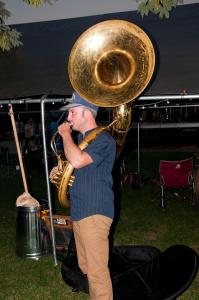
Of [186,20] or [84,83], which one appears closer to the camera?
[84,83]

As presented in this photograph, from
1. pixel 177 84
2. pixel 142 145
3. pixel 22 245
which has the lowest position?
pixel 142 145

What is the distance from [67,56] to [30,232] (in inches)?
114

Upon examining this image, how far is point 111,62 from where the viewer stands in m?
3.87

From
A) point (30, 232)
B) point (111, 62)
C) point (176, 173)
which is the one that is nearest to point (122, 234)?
point (30, 232)

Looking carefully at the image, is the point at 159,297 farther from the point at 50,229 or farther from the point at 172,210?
the point at 172,210

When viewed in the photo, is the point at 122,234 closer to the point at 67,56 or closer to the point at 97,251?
the point at 97,251

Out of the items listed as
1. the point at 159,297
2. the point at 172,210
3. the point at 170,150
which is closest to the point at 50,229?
the point at 159,297

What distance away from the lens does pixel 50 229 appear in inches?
195

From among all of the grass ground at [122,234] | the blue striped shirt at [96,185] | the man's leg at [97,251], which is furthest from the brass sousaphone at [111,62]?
the grass ground at [122,234]

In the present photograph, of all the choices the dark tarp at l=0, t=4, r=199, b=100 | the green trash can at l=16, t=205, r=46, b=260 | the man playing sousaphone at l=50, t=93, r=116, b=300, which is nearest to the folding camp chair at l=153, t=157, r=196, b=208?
the dark tarp at l=0, t=4, r=199, b=100

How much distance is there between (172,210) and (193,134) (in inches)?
430

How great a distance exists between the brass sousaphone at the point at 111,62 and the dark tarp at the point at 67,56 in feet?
2.56

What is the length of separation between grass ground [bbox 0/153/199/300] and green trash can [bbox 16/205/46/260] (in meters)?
0.13

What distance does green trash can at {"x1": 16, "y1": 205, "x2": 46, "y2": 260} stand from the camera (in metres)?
4.94
